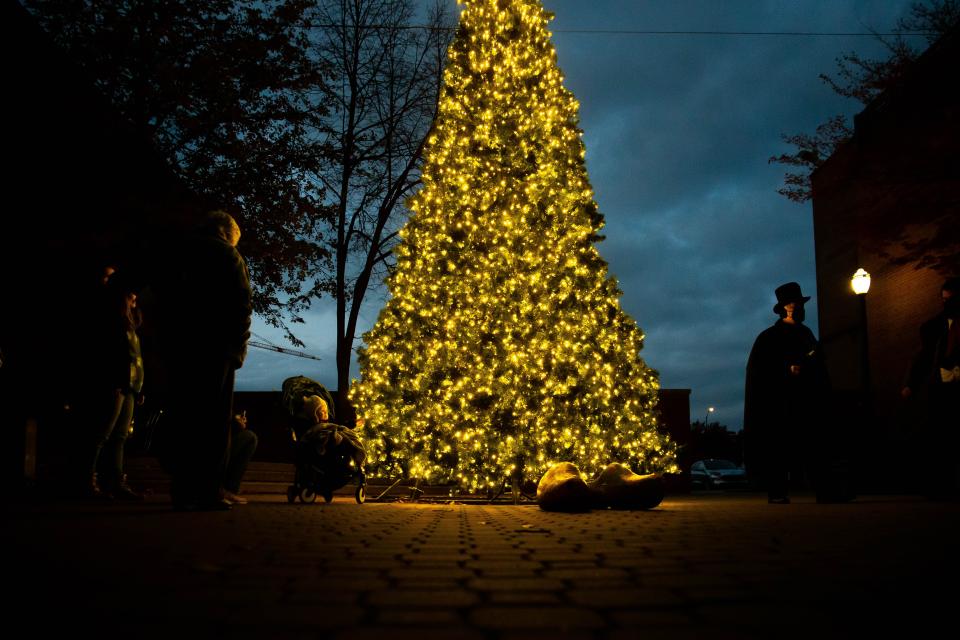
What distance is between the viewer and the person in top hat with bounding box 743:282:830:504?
9.35 meters

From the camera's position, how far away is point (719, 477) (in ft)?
103

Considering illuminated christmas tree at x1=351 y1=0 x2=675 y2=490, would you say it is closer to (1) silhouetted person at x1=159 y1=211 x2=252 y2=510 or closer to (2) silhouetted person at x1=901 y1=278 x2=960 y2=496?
(2) silhouetted person at x1=901 y1=278 x2=960 y2=496

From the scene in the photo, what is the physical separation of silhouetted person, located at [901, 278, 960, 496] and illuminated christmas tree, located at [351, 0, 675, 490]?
3.27 m

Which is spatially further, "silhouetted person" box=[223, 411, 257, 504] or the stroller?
the stroller

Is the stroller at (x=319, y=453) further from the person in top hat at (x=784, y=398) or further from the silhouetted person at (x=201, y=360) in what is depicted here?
the person in top hat at (x=784, y=398)

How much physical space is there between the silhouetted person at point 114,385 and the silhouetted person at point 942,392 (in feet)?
27.6

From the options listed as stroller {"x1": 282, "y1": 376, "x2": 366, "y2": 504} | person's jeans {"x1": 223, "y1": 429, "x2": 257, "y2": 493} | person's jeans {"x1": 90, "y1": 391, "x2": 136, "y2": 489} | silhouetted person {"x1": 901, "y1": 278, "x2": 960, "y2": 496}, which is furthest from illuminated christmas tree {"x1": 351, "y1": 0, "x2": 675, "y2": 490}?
person's jeans {"x1": 90, "y1": 391, "x2": 136, "y2": 489}

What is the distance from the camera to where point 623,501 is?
859 cm

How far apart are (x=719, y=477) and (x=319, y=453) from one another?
24.9 metres

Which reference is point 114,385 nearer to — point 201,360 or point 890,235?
point 201,360

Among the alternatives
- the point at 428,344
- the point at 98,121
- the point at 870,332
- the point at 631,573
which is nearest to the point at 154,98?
the point at 98,121

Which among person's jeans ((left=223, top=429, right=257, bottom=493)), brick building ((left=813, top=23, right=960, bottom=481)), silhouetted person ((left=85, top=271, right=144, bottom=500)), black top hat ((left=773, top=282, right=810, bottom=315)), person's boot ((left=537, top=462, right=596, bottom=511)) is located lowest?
person's boot ((left=537, top=462, right=596, bottom=511))

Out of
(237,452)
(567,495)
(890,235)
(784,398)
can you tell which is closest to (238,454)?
(237,452)

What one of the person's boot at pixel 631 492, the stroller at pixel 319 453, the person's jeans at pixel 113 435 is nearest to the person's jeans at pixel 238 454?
the stroller at pixel 319 453
